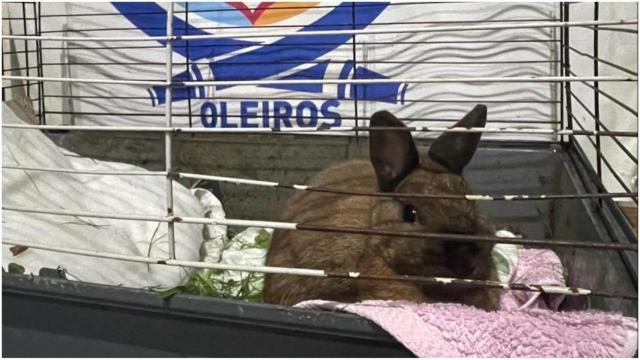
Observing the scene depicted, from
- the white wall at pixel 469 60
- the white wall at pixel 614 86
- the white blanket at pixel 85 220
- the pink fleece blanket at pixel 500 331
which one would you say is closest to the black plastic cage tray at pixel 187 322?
the pink fleece blanket at pixel 500 331

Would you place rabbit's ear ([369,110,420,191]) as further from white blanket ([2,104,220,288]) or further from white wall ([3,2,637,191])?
Answer: white wall ([3,2,637,191])

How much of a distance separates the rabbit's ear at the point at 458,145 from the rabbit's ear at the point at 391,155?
9 cm

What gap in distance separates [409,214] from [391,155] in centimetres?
16

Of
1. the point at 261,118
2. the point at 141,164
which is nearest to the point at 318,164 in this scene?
the point at 261,118

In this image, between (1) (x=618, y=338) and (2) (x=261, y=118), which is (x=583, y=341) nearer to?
(1) (x=618, y=338)

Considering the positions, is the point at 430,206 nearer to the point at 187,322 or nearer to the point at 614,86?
the point at 187,322

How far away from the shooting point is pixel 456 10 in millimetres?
3178

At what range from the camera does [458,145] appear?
172 cm

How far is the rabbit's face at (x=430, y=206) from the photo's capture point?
1537 millimetres

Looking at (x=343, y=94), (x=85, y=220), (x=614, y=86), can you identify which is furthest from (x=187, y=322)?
(x=614, y=86)

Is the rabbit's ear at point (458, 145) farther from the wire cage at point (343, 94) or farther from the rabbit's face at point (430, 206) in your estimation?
the wire cage at point (343, 94)

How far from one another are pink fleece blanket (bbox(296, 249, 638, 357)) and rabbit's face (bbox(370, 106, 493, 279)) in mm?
217

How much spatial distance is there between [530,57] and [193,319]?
92.6 inches

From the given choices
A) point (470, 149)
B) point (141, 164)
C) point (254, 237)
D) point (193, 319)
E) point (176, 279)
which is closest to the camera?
point (193, 319)
